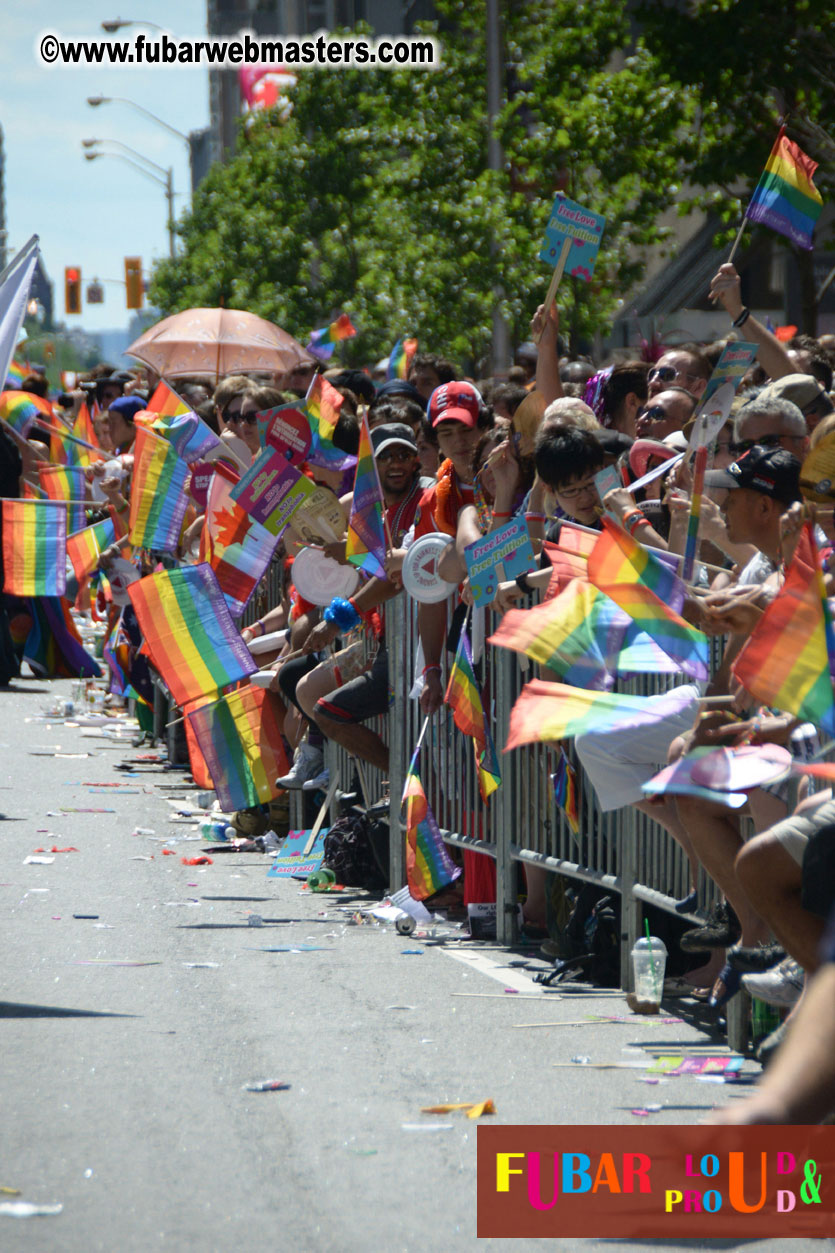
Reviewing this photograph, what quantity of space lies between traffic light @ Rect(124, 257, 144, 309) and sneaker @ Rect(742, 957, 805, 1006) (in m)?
60.8

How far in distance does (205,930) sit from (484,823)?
1.27 m

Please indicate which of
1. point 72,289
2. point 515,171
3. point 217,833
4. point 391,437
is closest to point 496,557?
point 391,437

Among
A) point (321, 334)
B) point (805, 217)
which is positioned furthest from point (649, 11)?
point (805, 217)

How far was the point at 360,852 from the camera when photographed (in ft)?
31.0

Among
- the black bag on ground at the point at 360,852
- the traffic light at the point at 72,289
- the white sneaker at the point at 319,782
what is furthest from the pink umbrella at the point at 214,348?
the traffic light at the point at 72,289

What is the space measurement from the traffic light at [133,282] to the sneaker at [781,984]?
199 feet

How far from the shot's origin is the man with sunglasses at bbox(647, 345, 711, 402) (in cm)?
896

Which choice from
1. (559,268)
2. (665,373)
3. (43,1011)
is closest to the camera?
(43,1011)

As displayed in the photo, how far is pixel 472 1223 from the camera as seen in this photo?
4.41m

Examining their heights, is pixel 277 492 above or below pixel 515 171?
below

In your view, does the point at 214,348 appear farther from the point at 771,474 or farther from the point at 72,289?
the point at 72,289

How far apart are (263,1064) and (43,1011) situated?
104cm

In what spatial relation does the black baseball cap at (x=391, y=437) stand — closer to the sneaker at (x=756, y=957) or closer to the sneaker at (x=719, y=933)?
the sneaker at (x=719, y=933)

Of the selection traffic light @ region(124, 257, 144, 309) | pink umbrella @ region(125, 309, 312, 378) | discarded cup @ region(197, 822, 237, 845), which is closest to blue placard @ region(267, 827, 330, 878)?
discarded cup @ region(197, 822, 237, 845)
